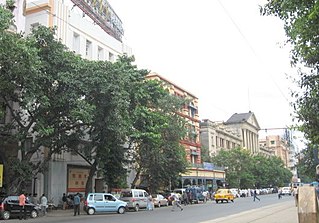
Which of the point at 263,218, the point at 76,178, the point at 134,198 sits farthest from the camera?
the point at 76,178

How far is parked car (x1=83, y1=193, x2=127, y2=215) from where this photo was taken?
30.7 meters

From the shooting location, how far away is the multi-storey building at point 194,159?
61438 mm

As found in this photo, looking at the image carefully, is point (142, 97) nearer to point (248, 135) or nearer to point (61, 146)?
point (61, 146)

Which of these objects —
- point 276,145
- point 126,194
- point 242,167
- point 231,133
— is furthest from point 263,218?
point 276,145

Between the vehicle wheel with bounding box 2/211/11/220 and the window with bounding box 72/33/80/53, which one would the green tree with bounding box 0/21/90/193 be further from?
the window with bounding box 72/33/80/53

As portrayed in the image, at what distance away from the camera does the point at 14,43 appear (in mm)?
23156

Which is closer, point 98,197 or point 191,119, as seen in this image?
point 98,197

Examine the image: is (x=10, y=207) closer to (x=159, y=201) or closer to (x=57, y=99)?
(x=57, y=99)

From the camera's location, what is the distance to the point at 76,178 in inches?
1585

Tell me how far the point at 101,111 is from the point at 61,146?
4.83m

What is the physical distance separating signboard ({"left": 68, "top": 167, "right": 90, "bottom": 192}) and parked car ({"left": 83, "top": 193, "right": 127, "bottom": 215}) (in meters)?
8.43

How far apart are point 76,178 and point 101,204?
9891 millimetres

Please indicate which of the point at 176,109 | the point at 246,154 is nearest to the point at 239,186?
the point at 246,154

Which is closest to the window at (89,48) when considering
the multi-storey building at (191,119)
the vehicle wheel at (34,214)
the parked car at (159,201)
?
the parked car at (159,201)
